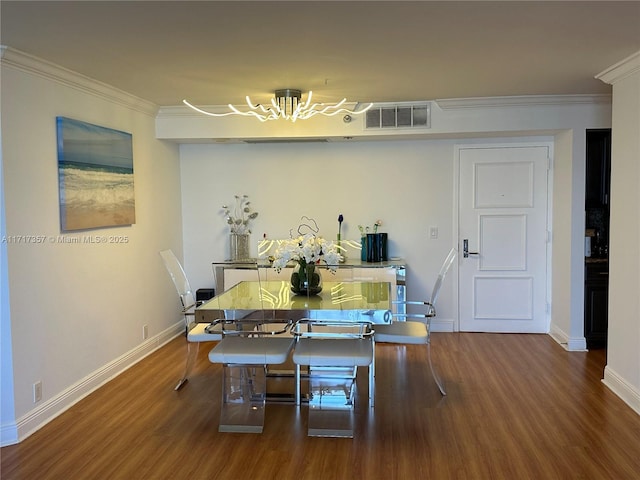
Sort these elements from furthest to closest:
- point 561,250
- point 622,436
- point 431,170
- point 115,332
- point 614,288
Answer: point 431,170 → point 561,250 → point 115,332 → point 614,288 → point 622,436

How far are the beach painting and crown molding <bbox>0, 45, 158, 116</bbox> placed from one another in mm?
261

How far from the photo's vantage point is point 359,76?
151 inches

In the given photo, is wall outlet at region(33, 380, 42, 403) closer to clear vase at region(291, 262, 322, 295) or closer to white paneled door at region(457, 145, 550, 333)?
clear vase at region(291, 262, 322, 295)

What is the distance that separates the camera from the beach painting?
3615 mm

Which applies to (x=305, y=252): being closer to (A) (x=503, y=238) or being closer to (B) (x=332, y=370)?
(B) (x=332, y=370)

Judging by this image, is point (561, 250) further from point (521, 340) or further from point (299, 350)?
point (299, 350)

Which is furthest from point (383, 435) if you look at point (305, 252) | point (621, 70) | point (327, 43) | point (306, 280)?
point (621, 70)

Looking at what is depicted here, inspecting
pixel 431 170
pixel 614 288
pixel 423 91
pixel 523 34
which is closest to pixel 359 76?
pixel 423 91

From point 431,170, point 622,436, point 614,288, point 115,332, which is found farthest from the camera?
point 431,170

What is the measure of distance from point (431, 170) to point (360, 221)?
0.91 meters

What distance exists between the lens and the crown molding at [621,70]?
341 cm

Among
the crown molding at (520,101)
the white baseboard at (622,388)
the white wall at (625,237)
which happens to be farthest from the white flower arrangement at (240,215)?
the white baseboard at (622,388)

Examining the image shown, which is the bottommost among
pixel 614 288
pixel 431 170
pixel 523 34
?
pixel 614 288

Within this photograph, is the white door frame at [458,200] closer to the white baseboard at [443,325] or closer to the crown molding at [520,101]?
→ the white baseboard at [443,325]
